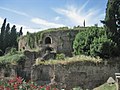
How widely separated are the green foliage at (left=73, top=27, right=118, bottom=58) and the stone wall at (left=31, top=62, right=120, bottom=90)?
4.41ft

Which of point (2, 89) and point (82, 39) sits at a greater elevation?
point (82, 39)

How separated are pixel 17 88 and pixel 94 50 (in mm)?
13693

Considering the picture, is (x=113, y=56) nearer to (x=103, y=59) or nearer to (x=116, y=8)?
(x=103, y=59)

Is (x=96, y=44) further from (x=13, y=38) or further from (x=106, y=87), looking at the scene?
(x=13, y=38)

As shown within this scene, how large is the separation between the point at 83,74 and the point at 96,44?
3.31 metres

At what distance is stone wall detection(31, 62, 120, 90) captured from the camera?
23.0 m

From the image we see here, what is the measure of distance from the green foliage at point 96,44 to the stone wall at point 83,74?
135 centimetres

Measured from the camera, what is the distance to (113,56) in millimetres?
24469

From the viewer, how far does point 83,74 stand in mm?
23109

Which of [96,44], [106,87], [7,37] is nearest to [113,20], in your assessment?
[96,44]

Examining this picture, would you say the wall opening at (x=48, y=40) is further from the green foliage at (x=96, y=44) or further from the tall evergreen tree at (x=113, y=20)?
the tall evergreen tree at (x=113, y=20)

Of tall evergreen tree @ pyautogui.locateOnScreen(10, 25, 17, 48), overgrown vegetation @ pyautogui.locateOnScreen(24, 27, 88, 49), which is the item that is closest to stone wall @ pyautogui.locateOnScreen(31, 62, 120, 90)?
overgrown vegetation @ pyautogui.locateOnScreen(24, 27, 88, 49)

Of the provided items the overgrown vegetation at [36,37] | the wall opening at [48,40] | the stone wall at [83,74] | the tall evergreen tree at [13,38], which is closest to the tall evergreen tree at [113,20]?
the stone wall at [83,74]

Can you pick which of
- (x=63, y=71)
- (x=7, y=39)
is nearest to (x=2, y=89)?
(x=63, y=71)
